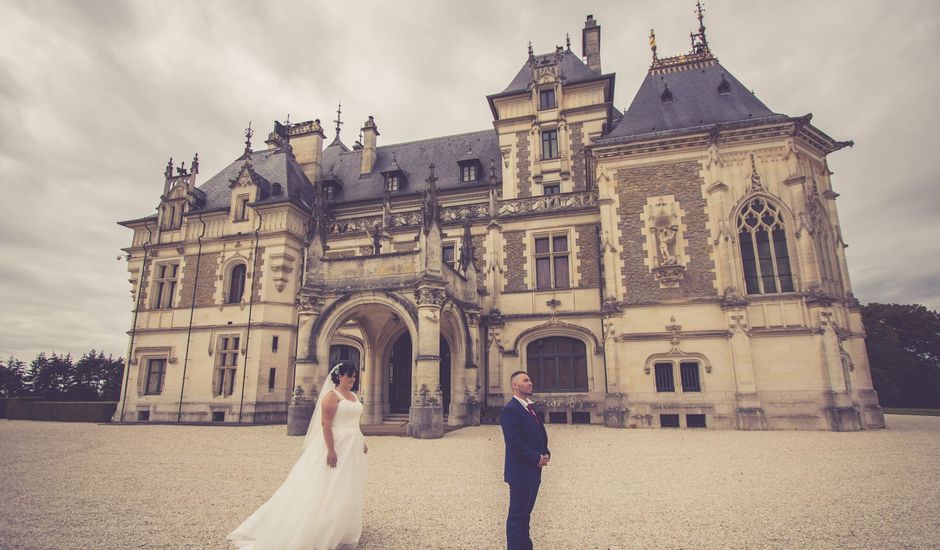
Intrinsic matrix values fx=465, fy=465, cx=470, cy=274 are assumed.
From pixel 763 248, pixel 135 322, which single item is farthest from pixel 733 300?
pixel 135 322

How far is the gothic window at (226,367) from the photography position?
815 inches

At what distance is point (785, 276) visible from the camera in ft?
54.5

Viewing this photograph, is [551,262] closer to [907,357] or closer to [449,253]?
[449,253]

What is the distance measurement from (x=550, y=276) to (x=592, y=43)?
12.8m

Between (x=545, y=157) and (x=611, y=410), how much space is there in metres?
11.6

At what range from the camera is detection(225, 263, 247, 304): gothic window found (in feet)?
72.1

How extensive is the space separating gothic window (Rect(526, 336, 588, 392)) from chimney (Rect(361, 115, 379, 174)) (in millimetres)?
Result: 14474

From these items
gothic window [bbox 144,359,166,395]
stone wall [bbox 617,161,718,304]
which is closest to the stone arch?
stone wall [bbox 617,161,718,304]

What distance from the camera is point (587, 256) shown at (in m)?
19.4

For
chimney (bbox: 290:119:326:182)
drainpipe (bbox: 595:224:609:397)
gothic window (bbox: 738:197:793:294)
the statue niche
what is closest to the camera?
gothic window (bbox: 738:197:793:294)

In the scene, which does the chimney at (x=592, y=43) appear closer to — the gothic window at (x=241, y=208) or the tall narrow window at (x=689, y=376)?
the tall narrow window at (x=689, y=376)

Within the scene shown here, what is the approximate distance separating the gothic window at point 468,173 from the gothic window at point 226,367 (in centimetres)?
1307

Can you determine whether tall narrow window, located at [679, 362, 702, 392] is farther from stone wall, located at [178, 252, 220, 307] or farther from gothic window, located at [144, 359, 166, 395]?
gothic window, located at [144, 359, 166, 395]

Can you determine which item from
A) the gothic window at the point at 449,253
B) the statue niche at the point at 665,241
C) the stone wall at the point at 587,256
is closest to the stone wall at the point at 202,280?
the gothic window at the point at 449,253
